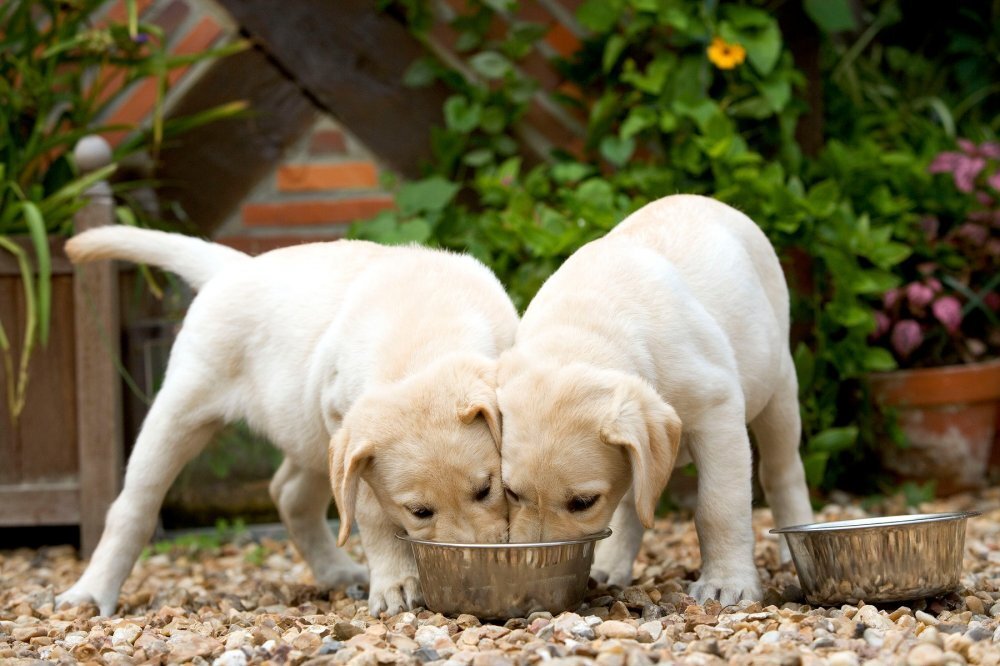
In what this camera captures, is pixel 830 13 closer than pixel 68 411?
No

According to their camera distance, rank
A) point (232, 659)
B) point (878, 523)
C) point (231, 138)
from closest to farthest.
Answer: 1. point (232, 659)
2. point (878, 523)
3. point (231, 138)

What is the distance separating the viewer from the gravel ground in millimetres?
2680

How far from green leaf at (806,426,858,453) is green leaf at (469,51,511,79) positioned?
7.38 feet

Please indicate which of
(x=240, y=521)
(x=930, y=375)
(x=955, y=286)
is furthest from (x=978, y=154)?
(x=240, y=521)

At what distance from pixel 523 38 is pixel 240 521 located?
261cm

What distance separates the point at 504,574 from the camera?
3.07 m

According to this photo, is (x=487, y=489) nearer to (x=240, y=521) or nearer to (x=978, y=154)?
(x=240, y=521)

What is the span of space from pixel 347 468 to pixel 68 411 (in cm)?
258


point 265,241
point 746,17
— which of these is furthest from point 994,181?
point 265,241

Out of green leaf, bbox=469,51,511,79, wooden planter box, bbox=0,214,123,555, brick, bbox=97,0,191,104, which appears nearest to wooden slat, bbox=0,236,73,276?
wooden planter box, bbox=0,214,123,555

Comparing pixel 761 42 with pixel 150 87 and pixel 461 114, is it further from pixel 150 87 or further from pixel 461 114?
pixel 150 87

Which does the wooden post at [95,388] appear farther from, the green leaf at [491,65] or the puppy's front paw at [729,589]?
the puppy's front paw at [729,589]

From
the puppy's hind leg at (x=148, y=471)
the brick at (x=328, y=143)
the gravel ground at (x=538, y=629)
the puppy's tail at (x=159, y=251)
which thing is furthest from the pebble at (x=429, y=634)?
the brick at (x=328, y=143)

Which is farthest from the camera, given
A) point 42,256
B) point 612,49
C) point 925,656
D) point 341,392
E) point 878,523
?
point 612,49
